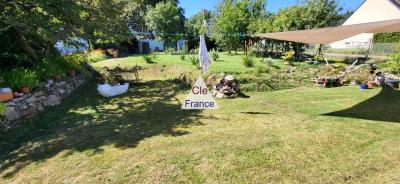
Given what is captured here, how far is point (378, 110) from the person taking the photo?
6566mm

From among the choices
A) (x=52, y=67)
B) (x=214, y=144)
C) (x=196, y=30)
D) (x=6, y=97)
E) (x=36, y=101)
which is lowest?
(x=214, y=144)

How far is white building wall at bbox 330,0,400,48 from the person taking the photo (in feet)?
83.1

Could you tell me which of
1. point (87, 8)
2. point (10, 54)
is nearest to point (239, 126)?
point (10, 54)

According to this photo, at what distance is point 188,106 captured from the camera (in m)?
6.25

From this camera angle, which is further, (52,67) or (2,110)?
(52,67)

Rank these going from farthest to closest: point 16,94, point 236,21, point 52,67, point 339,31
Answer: point 236,21, point 52,67, point 339,31, point 16,94

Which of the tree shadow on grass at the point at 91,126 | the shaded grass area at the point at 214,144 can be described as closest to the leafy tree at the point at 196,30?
the tree shadow on grass at the point at 91,126

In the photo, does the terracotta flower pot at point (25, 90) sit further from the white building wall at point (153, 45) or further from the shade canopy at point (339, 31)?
the white building wall at point (153, 45)

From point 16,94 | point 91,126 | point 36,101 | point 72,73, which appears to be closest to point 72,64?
point 72,73

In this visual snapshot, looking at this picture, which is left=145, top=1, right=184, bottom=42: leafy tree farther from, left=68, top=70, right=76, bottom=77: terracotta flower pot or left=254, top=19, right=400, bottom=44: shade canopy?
left=254, top=19, right=400, bottom=44: shade canopy

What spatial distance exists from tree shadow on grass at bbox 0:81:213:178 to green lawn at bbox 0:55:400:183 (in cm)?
2

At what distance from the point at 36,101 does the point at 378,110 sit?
887cm

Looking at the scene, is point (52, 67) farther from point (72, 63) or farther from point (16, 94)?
point (16, 94)

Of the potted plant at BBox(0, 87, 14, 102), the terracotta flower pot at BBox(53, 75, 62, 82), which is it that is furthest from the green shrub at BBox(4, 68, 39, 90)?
the terracotta flower pot at BBox(53, 75, 62, 82)
